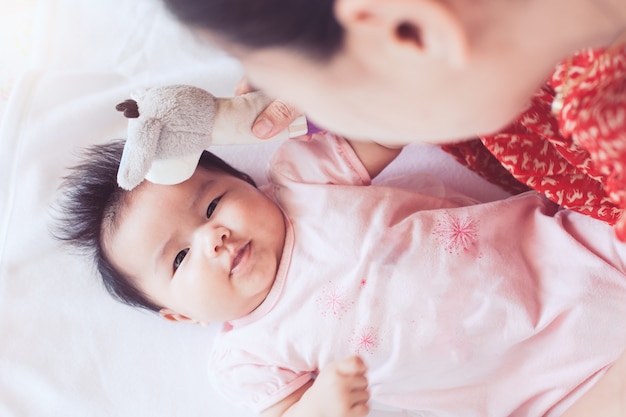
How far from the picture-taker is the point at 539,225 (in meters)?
0.99

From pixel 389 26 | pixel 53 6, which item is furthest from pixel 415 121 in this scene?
pixel 53 6

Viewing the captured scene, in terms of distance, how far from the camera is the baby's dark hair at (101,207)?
99 centimetres

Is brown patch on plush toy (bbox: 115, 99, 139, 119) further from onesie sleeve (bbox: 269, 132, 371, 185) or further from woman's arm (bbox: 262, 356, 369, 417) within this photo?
woman's arm (bbox: 262, 356, 369, 417)

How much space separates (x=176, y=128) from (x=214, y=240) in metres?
0.17

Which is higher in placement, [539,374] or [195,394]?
[539,374]

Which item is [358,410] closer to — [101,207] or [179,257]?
[179,257]

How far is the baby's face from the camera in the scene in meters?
0.96

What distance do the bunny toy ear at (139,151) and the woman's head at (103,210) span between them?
0.11 meters

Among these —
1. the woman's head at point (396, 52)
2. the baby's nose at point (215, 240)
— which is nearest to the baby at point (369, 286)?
the baby's nose at point (215, 240)

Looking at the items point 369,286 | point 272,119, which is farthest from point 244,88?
point 369,286

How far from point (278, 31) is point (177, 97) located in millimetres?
484

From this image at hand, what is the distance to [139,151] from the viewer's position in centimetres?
86

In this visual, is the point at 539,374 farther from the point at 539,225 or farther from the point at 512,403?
the point at 539,225

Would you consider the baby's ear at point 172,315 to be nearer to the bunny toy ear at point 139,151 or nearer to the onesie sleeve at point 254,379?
the onesie sleeve at point 254,379
